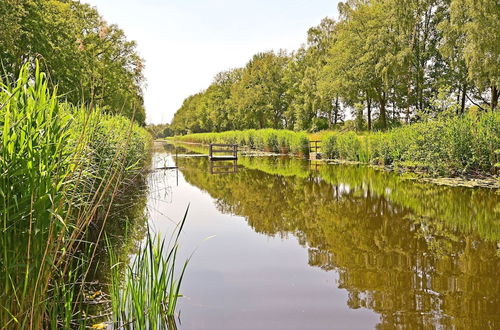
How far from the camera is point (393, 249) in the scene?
6.25m

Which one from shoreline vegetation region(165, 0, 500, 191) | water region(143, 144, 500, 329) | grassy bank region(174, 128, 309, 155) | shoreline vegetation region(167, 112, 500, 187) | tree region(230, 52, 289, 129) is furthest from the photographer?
tree region(230, 52, 289, 129)

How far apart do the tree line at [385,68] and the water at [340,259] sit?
709cm

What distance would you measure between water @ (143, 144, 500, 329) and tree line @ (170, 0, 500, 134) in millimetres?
7089

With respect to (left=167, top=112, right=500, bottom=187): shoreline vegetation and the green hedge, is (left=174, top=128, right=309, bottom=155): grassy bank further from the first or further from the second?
the green hedge

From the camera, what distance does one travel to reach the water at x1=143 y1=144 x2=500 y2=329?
408 cm

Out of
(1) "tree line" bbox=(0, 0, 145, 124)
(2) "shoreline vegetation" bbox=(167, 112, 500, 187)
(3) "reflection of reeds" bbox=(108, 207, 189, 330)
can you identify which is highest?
(1) "tree line" bbox=(0, 0, 145, 124)

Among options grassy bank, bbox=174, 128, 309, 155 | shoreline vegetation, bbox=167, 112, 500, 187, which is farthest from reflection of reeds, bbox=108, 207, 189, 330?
grassy bank, bbox=174, 128, 309, 155

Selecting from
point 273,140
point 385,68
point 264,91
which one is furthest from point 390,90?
point 264,91

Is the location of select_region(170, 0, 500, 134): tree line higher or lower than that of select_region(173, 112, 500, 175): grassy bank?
higher

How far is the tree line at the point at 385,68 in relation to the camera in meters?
20.7

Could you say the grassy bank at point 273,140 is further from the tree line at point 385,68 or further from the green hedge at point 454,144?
the green hedge at point 454,144

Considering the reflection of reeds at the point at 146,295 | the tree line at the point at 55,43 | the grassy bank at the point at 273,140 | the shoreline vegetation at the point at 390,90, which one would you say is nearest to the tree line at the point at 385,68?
the shoreline vegetation at the point at 390,90

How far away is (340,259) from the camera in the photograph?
5883 mm

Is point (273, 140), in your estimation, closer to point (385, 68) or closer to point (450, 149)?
point (385, 68)
